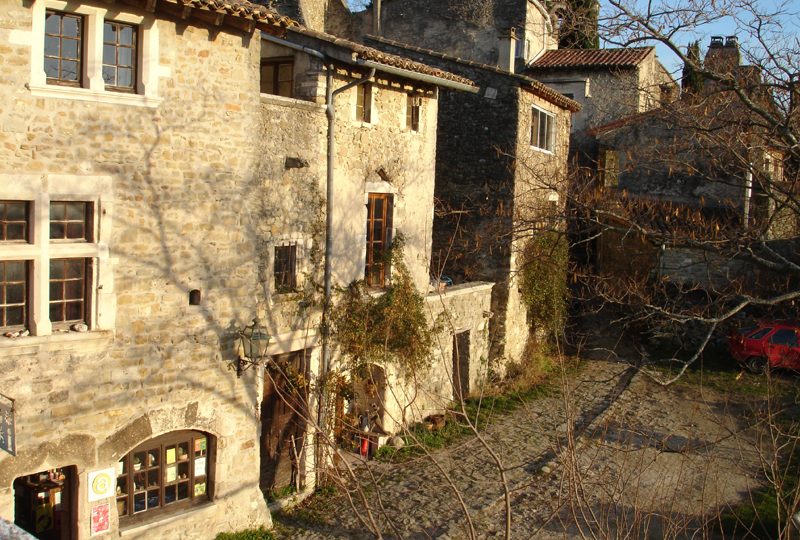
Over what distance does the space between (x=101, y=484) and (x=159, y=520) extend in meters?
1.00

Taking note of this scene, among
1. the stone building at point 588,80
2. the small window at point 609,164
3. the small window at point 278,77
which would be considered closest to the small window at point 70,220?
the small window at point 278,77

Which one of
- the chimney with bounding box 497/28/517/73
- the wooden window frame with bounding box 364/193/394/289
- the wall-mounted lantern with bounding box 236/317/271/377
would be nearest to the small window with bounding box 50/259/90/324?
the wall-mounted lantern with bounding box 236/317/271/377

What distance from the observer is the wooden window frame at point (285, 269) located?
1174 cm

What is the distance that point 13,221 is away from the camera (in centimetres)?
805

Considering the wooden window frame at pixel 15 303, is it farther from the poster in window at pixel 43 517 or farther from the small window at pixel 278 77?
the small window at pixel 278 77

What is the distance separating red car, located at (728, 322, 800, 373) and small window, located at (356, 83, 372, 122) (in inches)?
457

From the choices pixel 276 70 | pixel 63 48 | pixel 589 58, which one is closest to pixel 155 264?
pixel 63 48

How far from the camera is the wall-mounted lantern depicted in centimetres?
1000

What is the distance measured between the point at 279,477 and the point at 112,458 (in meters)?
3.72

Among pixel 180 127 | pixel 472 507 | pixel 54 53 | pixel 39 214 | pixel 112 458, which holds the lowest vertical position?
pixel 472 507

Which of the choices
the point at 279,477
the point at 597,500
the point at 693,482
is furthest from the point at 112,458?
the point at 693,482

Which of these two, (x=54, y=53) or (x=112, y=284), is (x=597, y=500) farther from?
(x=54, y=53)

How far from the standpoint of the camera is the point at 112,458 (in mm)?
8875

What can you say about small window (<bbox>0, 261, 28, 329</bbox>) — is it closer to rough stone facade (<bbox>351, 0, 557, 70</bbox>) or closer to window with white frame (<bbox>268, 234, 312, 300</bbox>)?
window with white frame (<bbox>268, 234, 312, 300</bbox>)
